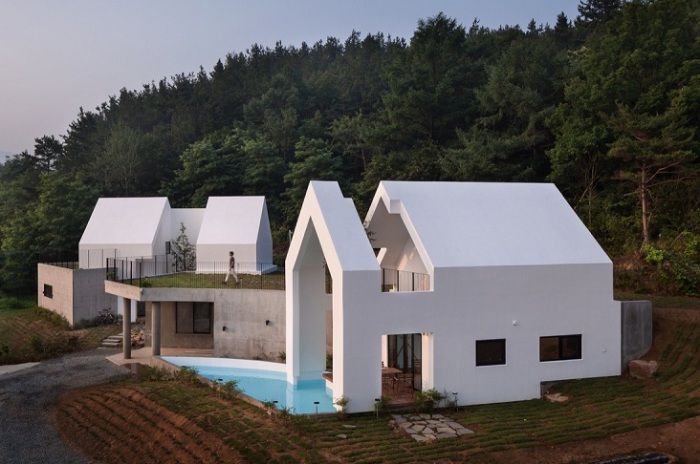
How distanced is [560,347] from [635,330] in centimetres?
241

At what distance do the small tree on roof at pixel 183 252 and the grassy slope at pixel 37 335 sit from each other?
15.9ft

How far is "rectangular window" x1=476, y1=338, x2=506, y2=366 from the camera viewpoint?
1408 cm

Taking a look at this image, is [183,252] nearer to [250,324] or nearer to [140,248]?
[140,248]

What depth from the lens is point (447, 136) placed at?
3906 centimetres

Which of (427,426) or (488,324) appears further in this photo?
(488,324)

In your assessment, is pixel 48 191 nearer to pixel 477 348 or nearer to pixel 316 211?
pixel 316 211

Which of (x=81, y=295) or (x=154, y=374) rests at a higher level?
(x=81, y=295)

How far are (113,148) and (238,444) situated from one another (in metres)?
44.5

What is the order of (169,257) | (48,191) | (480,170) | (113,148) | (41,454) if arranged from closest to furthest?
(41,454), (169,257), (480,170), (48,191), (113,148)

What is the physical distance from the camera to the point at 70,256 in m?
37.9

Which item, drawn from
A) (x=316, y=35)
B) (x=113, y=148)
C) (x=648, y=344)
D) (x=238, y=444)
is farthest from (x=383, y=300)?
(x=316, y=35)

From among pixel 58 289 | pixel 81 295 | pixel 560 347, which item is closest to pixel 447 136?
pixel 81 295

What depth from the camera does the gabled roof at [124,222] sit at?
94.5 ft

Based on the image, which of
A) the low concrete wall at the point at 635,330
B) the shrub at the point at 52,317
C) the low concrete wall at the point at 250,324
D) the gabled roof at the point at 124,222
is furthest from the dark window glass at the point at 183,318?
the low concrete wall at the point at 635,330
